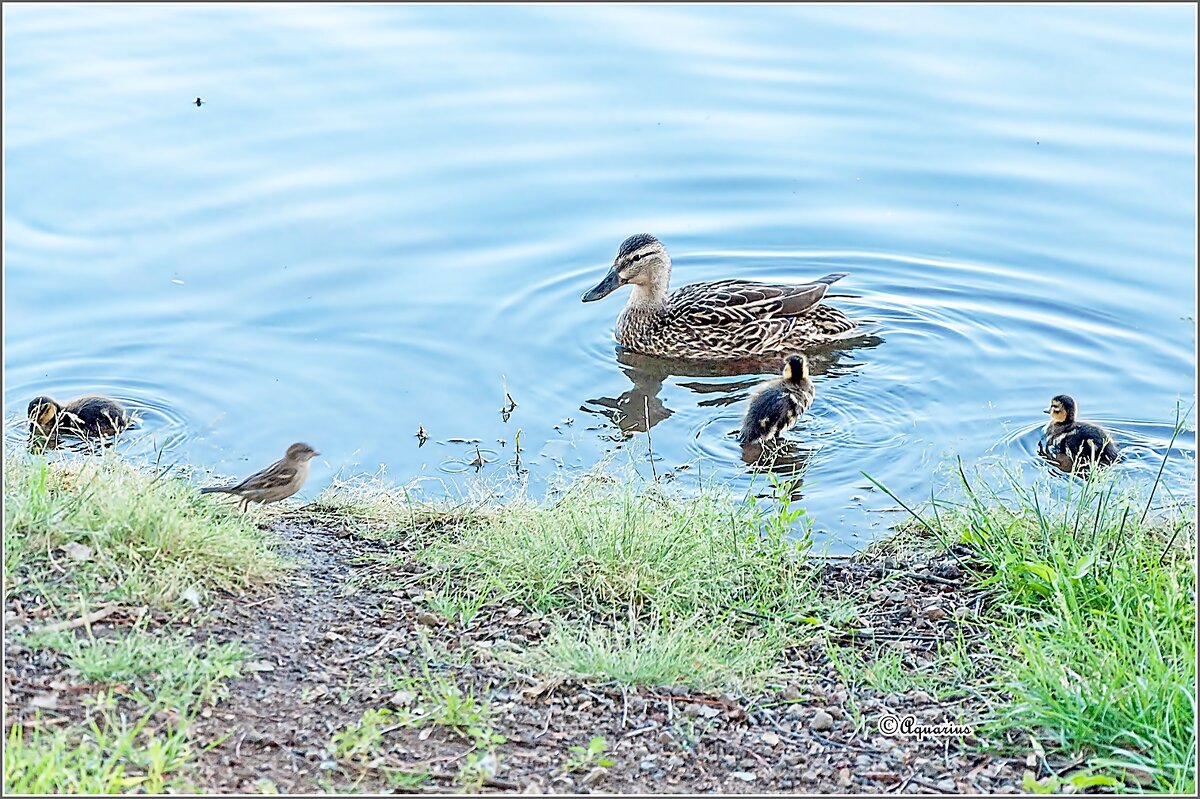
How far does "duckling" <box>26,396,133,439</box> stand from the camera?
640cm

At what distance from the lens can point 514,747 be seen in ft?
11.8

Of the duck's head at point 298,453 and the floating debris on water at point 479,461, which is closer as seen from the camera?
the duck's head at point 298,453

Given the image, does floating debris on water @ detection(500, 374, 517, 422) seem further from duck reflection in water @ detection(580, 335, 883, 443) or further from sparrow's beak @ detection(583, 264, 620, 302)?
sparrow's beak @ detection(583, 264, 620, 302)

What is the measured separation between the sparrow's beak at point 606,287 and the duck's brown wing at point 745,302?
340 mm

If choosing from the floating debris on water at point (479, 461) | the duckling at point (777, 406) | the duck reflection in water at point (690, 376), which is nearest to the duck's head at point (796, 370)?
the duckling at point (777, 406)

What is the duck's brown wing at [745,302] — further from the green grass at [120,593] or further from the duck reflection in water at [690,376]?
the green grass at [120,593]

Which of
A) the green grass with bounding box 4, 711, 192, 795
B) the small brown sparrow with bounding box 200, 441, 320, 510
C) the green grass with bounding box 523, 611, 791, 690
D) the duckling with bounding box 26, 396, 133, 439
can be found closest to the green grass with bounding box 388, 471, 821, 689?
the green grass with bounding box 523, 611, 791, 690

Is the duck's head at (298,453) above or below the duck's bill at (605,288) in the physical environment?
below

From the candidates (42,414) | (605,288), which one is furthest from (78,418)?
(605,288)

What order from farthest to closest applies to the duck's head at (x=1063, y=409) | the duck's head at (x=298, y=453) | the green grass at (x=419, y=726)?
1. the duck's head at (x=1063, y=409)
2. the duck's head at (x=298, y=453)
3. the green grass at (x=419, y=726)

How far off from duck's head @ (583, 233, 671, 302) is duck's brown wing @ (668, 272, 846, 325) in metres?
0.22

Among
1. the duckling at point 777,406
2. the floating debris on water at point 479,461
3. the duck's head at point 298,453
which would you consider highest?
the duck's head at point 298,453

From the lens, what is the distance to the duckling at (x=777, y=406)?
659 cm

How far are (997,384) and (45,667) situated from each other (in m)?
4.96
